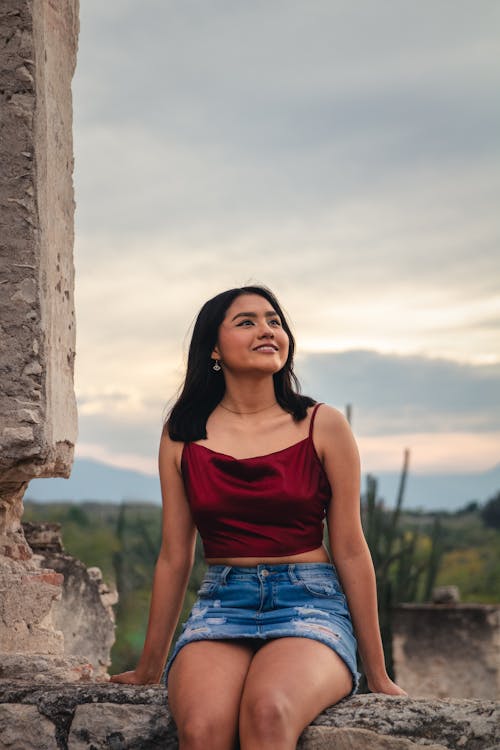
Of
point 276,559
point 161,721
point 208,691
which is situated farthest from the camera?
point 276,559

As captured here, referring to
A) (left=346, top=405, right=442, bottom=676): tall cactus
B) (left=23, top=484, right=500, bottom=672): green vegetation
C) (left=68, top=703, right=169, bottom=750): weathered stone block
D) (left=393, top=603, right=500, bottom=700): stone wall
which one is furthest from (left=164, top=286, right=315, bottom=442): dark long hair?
(left=393, top=603, right=500, bottom=700): stone wall

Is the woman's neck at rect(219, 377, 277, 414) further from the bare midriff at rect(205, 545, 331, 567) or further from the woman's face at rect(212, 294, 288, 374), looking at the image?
the bare midriff at rect(205, 545, 331, 567)

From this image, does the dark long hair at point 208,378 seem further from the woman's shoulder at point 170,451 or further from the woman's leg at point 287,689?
the woman's leg at point 287,689

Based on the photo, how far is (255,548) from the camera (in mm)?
2846

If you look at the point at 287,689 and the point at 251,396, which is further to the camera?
the point at 251,396

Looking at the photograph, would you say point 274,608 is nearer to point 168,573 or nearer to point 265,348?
point 168,573

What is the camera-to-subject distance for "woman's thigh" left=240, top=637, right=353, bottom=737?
243 cm

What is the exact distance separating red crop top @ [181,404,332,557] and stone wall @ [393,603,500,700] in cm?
822

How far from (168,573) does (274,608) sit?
1.22 ft

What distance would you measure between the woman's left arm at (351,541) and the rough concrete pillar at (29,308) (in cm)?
92

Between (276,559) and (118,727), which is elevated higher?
(276,559)

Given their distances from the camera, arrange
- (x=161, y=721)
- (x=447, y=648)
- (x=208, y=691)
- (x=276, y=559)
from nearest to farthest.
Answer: (x=208, y=691) < (x=161, y=721) < (x=276, y=559) < (x=447, y=648)

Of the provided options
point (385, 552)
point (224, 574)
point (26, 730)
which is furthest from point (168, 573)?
point (385, 552)

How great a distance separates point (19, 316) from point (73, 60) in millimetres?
1128
